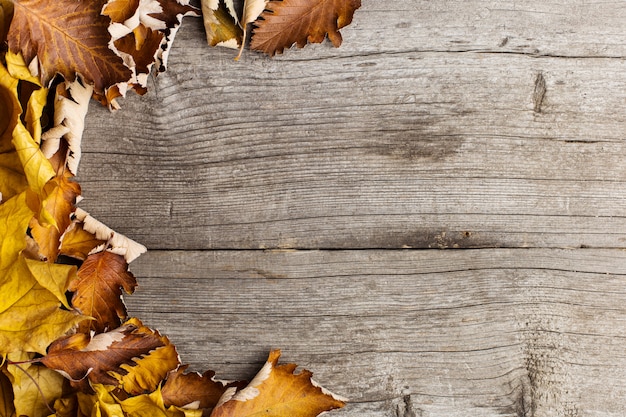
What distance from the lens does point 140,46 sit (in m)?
1.46

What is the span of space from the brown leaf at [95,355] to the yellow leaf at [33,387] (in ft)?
0.24

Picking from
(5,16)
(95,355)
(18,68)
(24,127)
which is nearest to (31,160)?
(24,127)

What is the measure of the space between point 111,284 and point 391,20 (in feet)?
3.27

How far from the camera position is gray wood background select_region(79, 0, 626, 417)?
154 centimetres

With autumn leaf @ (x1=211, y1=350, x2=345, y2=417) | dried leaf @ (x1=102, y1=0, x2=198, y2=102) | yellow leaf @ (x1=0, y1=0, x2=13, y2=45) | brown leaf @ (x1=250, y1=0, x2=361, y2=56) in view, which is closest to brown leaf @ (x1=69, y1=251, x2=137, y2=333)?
autumn leaf @ (x1=211, y1=350, x2=345, y2=417)

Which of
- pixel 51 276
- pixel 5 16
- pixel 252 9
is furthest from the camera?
pixel 252 9

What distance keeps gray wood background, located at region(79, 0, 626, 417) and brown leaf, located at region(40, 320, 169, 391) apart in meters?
0.15

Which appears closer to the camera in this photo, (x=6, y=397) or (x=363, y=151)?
(x=6, y=397)

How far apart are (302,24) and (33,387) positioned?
3.64ft

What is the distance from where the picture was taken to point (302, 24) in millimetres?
1489

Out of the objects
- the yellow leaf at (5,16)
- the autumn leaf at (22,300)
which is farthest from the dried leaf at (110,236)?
the yellow leaf at (5,16)

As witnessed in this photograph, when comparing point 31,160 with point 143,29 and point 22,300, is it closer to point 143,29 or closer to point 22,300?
point 22,300

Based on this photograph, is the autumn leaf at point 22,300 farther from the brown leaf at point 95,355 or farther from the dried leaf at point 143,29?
the dried leaf at point 143,29

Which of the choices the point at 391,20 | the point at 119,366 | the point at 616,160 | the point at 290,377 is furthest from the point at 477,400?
the point at 391,20
